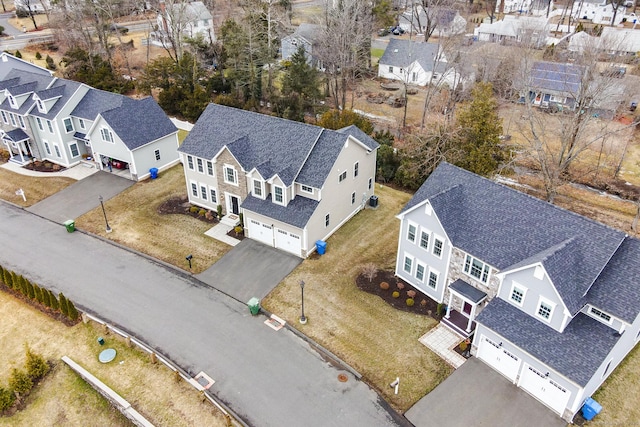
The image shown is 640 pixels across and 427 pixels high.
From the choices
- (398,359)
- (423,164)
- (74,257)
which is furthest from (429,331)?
(74,257)

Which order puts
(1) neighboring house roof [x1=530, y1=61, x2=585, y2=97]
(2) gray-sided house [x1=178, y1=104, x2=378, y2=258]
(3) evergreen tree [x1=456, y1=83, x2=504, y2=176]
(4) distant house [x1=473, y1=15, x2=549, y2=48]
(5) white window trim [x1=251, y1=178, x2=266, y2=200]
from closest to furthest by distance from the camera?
(2) gray-sided house [x1=178, y1=104, x2=378, y2=258] → (5) white window trim [x1=251, y1=178, x2=266, y2=200] → (3) evergreen tree [x1=456, y1=83, x2=504, y2=176] → (1) neighboring house roof [x1=530, y1=61, x2=585, y2=97] → (4) distant house [x1=473, y1=15, x2=549, y2=48]

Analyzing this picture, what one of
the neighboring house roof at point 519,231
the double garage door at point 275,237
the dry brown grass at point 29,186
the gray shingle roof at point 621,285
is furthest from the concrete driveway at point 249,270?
the dry brown grass at point 29,186

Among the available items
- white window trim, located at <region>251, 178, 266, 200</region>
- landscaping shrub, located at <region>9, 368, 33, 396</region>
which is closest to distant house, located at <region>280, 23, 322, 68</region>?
white window trim, located at <region>251, 178, 266, 200</region>

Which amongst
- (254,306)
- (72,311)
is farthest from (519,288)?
(72,311)

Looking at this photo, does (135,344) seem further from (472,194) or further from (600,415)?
(600,415)

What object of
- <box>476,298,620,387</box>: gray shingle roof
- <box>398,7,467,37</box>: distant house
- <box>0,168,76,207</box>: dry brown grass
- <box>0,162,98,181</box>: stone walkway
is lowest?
<box>0,168,76,207</box>: dry brown grass

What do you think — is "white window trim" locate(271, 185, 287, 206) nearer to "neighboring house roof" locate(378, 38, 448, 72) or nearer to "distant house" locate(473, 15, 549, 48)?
"neighboring house roof" locate(378, 38, 448, 72)

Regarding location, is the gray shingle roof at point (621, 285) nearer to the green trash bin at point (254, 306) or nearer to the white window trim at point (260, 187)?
the green trash bin at point (254, 306)
